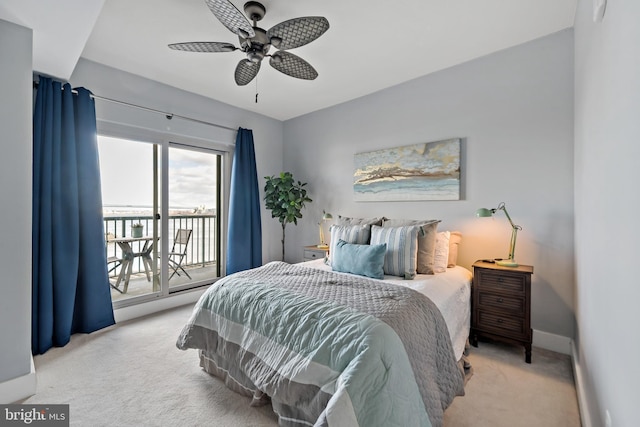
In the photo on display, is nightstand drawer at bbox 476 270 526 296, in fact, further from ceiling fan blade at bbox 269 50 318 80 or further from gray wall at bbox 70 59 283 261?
gray wall at bbox 70 59 283 261

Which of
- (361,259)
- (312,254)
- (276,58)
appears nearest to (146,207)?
(312,254)

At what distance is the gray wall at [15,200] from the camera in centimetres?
184

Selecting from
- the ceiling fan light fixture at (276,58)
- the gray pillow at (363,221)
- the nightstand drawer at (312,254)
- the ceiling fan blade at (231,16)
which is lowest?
the nightstand drawer at (312,254)

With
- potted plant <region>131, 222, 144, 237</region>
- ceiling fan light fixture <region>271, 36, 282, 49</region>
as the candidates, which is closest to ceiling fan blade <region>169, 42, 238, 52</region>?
ceiling fan light fixture <region>271, 36, 282, 49</region>

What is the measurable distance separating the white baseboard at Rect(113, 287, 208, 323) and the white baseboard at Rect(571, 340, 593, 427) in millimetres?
3797

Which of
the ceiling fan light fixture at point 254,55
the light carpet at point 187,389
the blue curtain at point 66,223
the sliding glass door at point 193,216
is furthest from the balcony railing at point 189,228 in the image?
the ceiling fan light fixture at point 254,55

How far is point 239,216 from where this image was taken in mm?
3990

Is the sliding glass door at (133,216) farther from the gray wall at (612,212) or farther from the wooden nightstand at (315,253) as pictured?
the gray wall at (612,212)

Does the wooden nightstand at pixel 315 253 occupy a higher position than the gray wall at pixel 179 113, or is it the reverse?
the gray wall at pixel 179 113

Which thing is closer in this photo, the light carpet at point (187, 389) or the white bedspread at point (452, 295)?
the light carpet at point (187, 389)

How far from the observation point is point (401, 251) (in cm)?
246

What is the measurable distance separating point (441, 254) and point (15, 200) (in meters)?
3.27

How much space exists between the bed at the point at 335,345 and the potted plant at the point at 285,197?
1.87m

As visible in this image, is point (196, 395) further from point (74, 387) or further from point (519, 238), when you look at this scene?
point (519, 238)
